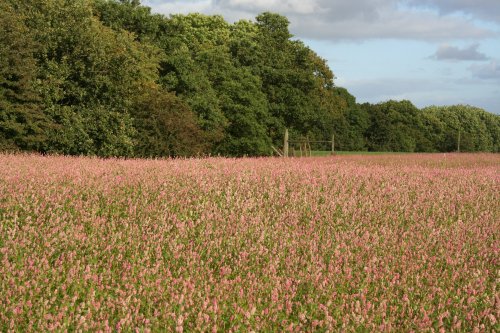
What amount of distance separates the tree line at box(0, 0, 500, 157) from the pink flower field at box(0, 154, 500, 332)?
632 inches

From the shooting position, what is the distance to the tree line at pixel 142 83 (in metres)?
24.4

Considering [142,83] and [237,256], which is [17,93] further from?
[237,256]

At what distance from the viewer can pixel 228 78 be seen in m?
39.2

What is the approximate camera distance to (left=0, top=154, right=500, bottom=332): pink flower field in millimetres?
4398

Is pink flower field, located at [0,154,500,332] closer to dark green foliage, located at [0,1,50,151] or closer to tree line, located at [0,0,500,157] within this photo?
dark green foliage, located at [0,1,50,151]

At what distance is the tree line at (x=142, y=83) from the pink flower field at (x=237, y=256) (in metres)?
16.1

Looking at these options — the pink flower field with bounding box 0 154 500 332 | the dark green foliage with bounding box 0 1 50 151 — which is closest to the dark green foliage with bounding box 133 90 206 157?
the dark green foliage with bounding box 0 1 50 151

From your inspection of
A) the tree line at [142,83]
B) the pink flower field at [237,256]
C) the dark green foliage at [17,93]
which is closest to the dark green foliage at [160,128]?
the tree line at [142,83]

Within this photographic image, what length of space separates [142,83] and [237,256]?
88.6 feet

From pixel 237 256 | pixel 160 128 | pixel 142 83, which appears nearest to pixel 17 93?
pixel 160 128

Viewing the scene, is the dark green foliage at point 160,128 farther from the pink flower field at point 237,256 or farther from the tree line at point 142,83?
the pink flower field at point 237,256

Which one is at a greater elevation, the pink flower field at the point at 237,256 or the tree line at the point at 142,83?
the tree line at the point at 142,83

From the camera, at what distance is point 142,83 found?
104 feet

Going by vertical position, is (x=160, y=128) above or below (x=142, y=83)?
below
